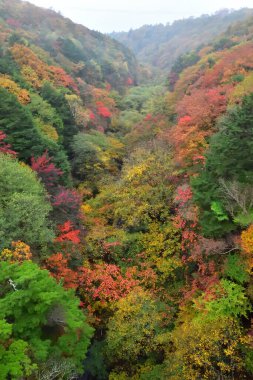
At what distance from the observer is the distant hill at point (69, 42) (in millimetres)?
68125

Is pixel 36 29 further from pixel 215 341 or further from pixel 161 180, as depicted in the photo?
pixel 215 341

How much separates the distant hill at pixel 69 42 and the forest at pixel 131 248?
29985 mm

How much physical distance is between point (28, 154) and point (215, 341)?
65.2 feet

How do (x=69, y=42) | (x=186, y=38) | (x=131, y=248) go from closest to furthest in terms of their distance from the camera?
1. (x=131, y=248)
2. (x=69, y=42)
3. (x=186, y=38)

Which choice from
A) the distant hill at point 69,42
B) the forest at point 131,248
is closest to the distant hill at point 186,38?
the distant hill at point 69,42

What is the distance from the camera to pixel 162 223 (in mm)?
27719

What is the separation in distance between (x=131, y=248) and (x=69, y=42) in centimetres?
6157

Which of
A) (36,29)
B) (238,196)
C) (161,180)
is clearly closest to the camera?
(238,196)

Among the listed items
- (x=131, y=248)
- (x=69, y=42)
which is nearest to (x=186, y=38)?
(x=69, y=42)

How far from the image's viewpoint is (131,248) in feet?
86.3

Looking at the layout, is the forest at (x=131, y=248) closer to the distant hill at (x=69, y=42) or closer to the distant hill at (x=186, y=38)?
the distant hill at (x=69, y=42)

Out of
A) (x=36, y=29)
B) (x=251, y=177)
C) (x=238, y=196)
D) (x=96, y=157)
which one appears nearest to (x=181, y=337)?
(x=238, y=196)

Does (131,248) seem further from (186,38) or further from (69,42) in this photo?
(186,38)

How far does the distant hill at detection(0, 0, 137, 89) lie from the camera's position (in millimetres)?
68125
